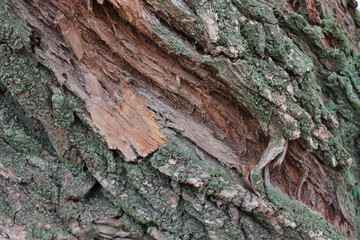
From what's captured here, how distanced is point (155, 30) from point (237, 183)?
171cm

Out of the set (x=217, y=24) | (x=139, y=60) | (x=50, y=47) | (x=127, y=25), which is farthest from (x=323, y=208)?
(x=50, y=47)

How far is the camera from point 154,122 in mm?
3004

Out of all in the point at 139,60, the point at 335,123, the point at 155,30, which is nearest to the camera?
the point at 155,30

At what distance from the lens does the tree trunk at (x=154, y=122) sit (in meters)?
2.84

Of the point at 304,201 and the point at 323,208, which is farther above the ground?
the point at 304,201

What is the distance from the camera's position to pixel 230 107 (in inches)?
123

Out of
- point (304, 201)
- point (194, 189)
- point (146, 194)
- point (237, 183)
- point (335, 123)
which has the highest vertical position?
point (146, 194)

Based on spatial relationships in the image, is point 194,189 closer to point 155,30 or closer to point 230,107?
point 230,107

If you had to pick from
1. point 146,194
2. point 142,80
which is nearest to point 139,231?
point 146,194

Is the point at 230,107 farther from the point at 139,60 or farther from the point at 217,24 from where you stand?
the point at 139,60

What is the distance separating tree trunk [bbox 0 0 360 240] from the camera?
9.32ft

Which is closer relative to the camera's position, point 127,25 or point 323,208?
point 127,25

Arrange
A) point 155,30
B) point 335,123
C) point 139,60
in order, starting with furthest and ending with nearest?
point 335,123 → point 139,60 → point 155,30

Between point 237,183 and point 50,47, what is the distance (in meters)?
2.39
